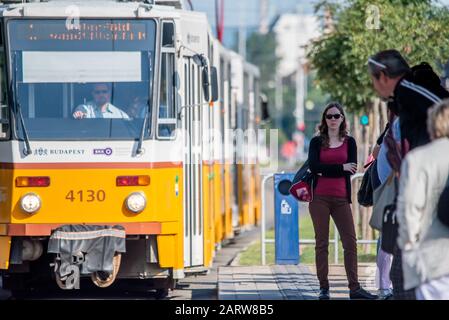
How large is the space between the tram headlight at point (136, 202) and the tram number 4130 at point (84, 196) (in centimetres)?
30

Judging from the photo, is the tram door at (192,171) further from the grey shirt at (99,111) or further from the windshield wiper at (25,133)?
the windshield wiper at (25,133)

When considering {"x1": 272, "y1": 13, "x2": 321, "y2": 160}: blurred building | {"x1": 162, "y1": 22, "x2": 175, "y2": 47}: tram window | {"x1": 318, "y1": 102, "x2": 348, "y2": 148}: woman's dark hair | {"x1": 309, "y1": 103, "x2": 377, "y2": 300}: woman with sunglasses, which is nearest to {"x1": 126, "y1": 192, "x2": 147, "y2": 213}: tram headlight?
{"x1": 162, "y1": 22, "x2": 175, "y2": 47}: tram window

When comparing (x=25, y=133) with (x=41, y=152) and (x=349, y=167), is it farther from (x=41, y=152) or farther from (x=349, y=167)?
(x=349, y=167)

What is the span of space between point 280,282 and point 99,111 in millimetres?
2775

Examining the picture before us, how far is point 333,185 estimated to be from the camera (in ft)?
39.8

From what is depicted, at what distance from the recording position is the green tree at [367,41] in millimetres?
17766

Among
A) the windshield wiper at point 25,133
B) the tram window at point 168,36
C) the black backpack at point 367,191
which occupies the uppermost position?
the tram window at point 168,36

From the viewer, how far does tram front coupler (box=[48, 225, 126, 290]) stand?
1334 centimetres

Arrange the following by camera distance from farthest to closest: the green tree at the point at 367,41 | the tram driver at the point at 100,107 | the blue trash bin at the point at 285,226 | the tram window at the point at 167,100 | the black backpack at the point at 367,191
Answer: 1. the green tree at the point at 367,41
2. the blue trash bin at the point at 285,226
3. the tram window at the point at 167,100
4. the tram driver at the point at 100,107
5. the black backpack at the point at 367,191

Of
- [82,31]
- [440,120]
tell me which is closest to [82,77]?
[82,31]

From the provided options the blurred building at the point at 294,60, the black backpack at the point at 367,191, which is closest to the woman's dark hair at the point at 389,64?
the black backpack at the point at 367,191

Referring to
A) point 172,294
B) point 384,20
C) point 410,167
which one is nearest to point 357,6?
point 384,20

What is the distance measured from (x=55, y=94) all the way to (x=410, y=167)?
7.17 meters

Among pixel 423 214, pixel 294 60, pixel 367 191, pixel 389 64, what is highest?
pixel 294 60
